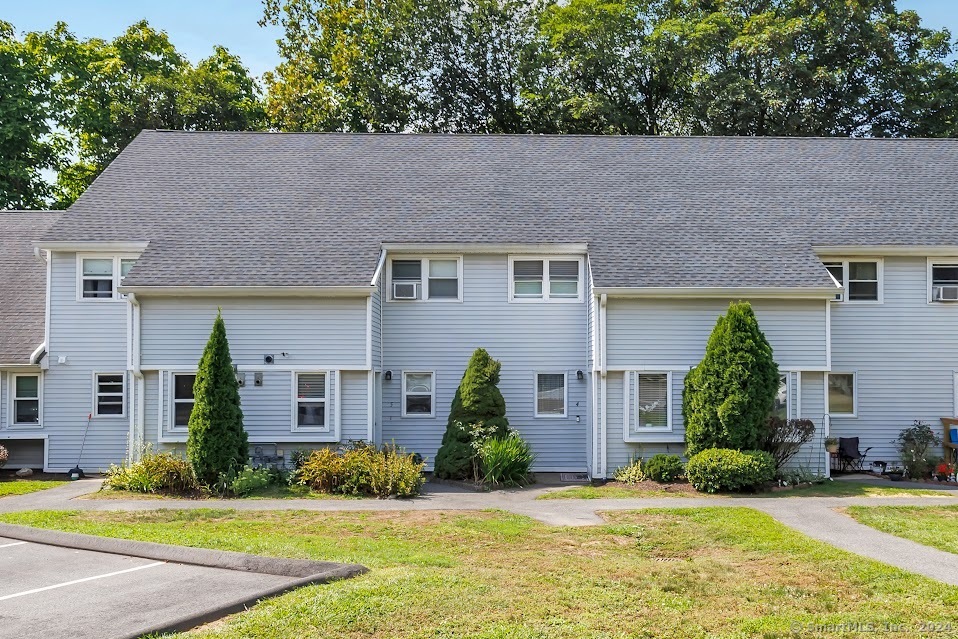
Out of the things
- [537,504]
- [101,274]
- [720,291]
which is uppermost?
[101,274]

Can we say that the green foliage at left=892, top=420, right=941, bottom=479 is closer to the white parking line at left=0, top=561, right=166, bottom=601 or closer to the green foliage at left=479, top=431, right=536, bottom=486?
the green foliage at left=479, top=431, right=536, bottom=486

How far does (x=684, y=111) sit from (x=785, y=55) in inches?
168

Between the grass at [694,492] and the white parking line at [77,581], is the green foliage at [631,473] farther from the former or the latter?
the white parking line at [77,581]

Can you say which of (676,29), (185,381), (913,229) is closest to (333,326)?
(185,381)

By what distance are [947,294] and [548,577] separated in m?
14.8

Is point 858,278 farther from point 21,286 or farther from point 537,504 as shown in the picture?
point 21,286

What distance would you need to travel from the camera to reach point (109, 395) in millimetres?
19609

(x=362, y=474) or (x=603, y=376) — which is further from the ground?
(x=603, y=376)

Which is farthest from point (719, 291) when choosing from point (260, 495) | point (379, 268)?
point (260, 495)

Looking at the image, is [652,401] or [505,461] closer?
[505,461]

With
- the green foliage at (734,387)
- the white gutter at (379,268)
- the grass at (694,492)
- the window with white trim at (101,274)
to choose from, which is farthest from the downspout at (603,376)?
the window with white trim at (101,274)

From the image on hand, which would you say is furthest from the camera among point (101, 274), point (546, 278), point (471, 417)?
point (546, 278)

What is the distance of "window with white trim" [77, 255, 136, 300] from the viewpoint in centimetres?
1962

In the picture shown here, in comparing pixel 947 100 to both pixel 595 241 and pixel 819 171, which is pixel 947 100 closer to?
pixel 819 171
